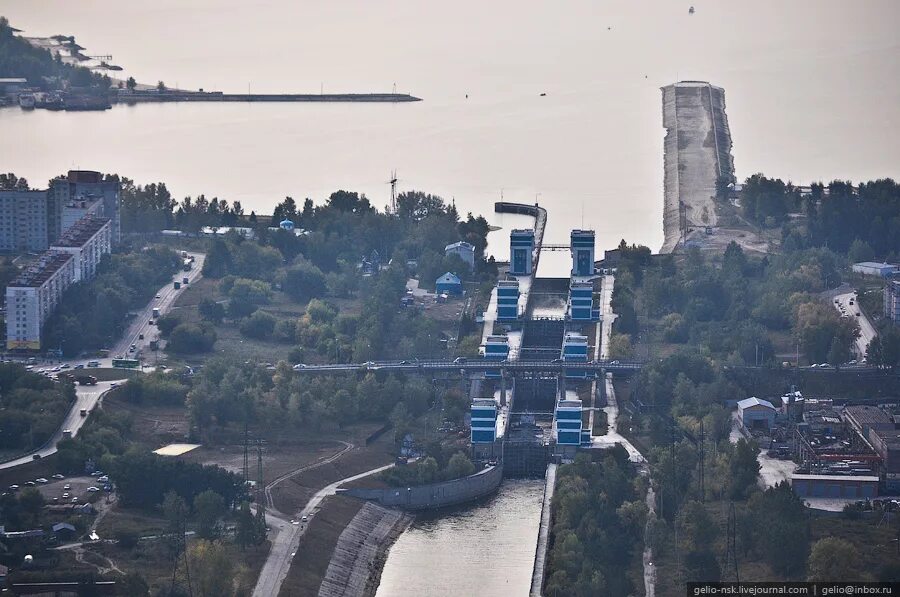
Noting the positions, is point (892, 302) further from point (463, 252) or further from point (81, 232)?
point (81, 232)

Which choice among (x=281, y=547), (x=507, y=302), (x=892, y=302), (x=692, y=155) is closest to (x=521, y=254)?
(x=507, y=302)

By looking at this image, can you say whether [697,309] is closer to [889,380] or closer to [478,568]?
[889,380]

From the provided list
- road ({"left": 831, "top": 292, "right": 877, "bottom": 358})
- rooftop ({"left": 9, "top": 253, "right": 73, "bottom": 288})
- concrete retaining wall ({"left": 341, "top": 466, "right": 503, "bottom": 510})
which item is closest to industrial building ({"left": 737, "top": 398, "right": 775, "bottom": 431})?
road ({"left": 831, "top": 292, "right": 877, "bottom": 358})

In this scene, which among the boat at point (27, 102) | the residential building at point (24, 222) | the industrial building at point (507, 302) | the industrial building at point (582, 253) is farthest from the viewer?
the boat at point (27, 102)

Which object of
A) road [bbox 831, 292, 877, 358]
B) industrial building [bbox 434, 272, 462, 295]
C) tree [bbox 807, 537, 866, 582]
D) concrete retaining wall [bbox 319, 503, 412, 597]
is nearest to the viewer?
tree [bbox 807, 537, 866, 582]

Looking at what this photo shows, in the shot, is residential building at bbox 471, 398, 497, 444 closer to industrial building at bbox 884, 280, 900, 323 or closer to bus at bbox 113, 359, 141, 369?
bus at bbox 113, 359, 141, 369

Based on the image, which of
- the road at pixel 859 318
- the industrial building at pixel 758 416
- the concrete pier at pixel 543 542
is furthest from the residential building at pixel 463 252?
the concrete pier at pixel 543 542

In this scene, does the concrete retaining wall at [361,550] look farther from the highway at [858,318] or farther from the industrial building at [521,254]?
the industrial building at [521,254]
